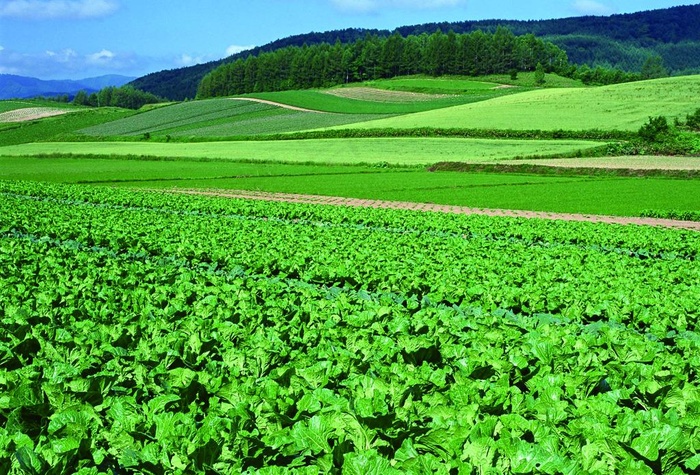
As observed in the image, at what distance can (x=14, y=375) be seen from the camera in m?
6.06

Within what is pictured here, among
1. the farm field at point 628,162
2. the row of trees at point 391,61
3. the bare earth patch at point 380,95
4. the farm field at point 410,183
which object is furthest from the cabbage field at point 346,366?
the row of trees at point 391,61

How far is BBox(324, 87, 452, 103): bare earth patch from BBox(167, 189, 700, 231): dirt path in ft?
273

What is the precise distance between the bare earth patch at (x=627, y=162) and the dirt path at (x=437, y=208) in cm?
1864

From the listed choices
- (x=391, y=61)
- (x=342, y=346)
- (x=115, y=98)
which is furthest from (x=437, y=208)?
(x=115, y=98)

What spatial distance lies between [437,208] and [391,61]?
422ft

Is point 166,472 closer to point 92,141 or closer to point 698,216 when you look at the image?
point 698,216

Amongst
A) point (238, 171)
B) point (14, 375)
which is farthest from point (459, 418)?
point (238, 171)

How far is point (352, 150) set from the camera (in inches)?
2522

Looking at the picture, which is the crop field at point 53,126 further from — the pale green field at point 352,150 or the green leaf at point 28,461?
the green leaf at point 28,461

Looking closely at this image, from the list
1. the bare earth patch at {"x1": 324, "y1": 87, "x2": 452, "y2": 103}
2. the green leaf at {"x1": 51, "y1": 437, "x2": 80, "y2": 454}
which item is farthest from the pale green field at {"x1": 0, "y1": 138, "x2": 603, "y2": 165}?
the green leaf at {"x1": 51, "y1": 437, "x2": 80, "y2": 454}

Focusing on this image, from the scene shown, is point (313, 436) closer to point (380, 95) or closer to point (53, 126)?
point (53, 126)

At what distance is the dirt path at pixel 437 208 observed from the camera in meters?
27.3

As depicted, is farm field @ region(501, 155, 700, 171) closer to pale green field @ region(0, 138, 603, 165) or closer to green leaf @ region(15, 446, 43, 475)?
pale green field @ region(0, 138, 603, 165)

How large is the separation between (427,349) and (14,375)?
4.18 metres
